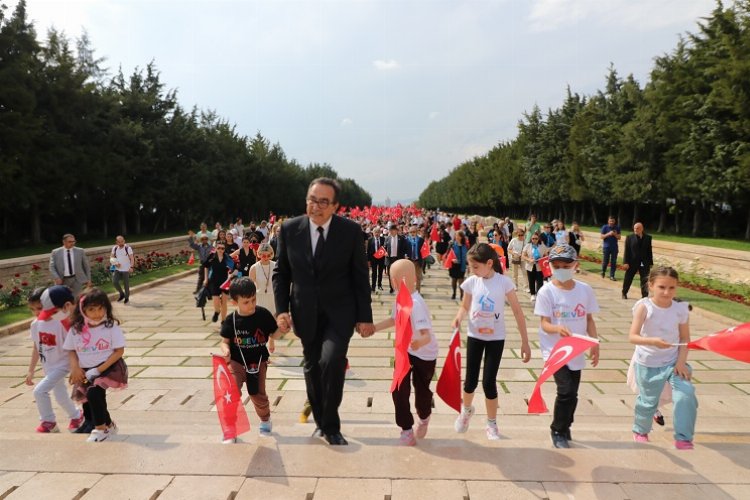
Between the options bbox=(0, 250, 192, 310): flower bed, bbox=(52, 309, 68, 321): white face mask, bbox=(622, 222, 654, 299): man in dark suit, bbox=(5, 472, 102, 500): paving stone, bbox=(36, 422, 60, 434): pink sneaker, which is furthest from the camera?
bbox=(0, 250, 192, 310): flower bed

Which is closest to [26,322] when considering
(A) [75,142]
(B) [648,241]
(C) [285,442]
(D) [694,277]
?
(C) [285,442]

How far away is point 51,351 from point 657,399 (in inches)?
200

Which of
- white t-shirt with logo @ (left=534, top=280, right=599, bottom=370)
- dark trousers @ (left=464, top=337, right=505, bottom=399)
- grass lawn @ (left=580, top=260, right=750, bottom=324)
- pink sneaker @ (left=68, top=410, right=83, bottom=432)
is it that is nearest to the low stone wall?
pink sneaker @ (left=68, top=410, right=83, bottom=432)

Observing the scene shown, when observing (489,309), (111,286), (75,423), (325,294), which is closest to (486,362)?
(489,309)

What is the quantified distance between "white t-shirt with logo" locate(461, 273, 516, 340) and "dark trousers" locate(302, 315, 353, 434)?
1.14m

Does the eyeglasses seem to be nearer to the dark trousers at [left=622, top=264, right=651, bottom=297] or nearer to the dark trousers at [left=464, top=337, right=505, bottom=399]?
the dark trousers at [left=464, top=337, right=505, bottom=399]

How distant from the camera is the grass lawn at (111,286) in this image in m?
9.48

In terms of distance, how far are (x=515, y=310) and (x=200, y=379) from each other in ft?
13.7

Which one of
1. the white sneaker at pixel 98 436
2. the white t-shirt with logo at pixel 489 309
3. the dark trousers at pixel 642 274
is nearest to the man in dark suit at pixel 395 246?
the dark trousers at pixel 642 274

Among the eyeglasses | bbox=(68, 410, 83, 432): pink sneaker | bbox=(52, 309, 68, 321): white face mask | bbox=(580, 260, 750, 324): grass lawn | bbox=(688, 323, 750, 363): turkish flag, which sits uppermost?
the eyeglasses

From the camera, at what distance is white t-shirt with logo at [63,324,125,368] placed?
4082mm

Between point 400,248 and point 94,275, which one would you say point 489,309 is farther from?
point 94,275

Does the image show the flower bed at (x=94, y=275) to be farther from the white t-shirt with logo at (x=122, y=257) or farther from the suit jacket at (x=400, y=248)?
the suit jacket at (x=400, y=248)

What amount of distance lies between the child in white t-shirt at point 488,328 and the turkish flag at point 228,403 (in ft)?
5.71
